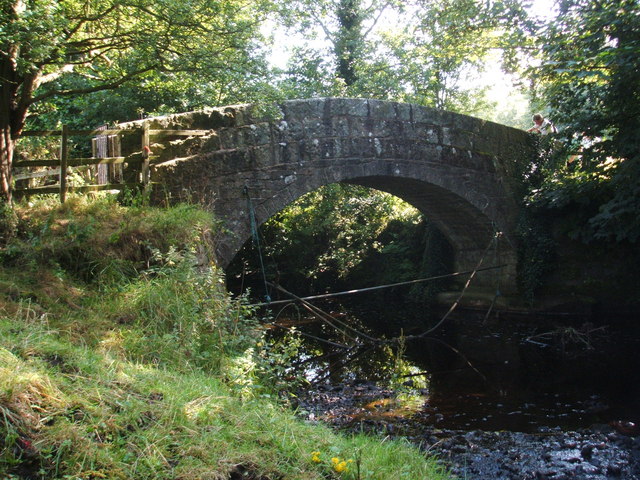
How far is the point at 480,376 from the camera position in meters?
6.69

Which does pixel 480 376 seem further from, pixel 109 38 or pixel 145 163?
pixel 109 38

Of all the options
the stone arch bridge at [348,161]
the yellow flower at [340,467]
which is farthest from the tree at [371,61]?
the yellow flower at [340,467]

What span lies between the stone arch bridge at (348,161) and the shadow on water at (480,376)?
6.04 feet

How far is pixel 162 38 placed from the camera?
6016 millimetres

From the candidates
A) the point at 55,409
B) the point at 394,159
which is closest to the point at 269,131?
the point at 394,159

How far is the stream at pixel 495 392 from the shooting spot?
4383mm

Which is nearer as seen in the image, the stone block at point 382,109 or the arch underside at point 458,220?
the stone block at point 382,109

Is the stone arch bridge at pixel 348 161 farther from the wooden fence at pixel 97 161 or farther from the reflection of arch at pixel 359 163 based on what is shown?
the wooden fence at pixel 97 161

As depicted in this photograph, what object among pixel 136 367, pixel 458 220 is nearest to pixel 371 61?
pixel 458 220

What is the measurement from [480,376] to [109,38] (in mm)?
5945

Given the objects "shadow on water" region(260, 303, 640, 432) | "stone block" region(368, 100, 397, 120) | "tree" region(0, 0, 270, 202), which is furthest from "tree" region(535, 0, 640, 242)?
"tree" region(0, 0, 270, 202)

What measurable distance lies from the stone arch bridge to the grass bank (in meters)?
0.89

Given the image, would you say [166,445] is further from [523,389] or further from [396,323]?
[396,323]

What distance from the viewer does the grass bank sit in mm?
2314
